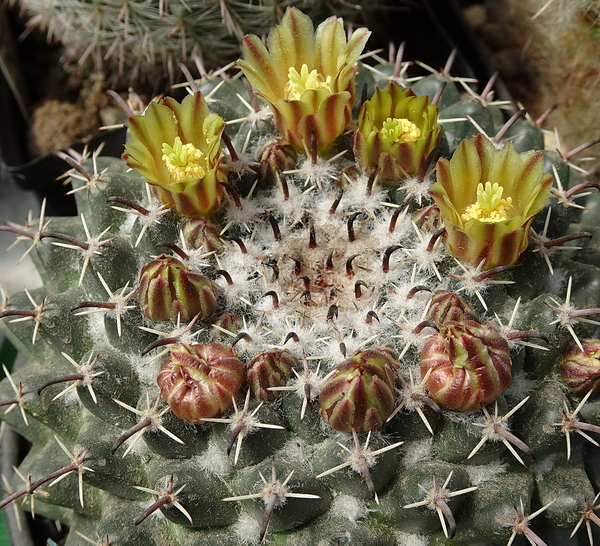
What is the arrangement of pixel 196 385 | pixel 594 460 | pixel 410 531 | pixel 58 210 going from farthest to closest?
pixel 58 210
pixel 594 460
pixel 410 531
pixel 196 385

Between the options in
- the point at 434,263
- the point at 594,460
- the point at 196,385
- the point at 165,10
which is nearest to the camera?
the point at 196,385

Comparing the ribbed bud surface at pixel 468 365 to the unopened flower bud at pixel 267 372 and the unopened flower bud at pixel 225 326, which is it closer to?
the unopened flower bud at pixel 267 372

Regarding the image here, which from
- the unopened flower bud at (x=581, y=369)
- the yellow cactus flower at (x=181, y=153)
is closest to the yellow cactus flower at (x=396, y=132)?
the yellow cactus flower at (x=181, y=153)

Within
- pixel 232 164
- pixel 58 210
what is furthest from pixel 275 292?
pixel 58 210

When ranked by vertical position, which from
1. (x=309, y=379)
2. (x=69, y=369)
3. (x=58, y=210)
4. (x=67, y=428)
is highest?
(x=309, y=379)

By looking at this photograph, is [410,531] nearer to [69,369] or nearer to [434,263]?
[434,263]

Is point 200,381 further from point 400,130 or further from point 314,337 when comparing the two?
point 400,130

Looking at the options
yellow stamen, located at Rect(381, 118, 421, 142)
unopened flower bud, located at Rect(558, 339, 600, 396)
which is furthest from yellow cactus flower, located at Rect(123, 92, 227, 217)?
unopened flower bud, located at Rect(558, 339, 600, 396)
